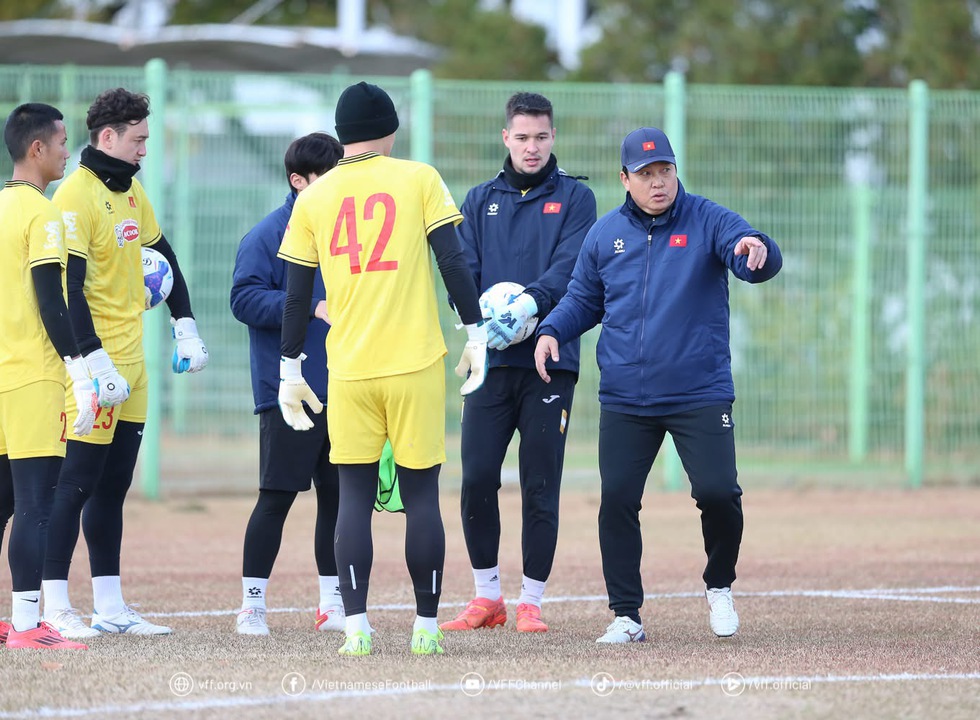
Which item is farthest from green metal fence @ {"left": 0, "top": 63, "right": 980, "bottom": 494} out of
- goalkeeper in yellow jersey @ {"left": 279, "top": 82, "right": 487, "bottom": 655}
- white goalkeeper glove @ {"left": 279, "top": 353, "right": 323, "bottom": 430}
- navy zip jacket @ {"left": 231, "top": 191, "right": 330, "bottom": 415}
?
goalkeeper in yellow jersey @ {"left": 279, "top": 82, "right": 487, "bottom": 655}

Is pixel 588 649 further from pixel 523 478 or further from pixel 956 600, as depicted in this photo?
pixel 956 600

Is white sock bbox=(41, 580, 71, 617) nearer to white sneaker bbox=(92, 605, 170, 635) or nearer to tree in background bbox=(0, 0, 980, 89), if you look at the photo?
white sneaker bbox=(92, 605, 170, 635)

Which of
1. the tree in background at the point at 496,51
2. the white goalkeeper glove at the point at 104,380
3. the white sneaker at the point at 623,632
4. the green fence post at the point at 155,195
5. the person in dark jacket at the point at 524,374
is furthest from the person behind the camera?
the tree in background at the point at 496,51

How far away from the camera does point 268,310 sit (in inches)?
264

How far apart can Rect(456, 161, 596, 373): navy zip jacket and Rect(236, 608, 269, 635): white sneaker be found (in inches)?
61.3

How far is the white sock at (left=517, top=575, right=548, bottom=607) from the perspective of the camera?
6.80 metres

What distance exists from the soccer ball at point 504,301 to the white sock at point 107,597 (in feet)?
6.79

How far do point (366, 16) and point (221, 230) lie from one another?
67.8ft

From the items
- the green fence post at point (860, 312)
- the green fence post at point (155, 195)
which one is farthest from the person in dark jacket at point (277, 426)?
the green fence post at point (860, 312)

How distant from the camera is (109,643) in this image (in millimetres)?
6211

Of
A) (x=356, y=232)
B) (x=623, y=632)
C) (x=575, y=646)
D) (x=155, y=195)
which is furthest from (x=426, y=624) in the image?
(x=155, y=195)

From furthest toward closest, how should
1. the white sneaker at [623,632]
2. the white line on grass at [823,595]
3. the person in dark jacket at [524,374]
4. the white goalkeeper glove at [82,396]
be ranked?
1. the white line on grass at [823,595]
2. the person in dark jacket at [524,374]
3. the white sneaker at [623,632]
4. the white goalkeeper glove at [82,396]

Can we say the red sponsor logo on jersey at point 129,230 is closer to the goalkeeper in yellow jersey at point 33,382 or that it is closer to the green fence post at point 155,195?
the goalkeeper in yellow jersey at point 33,382

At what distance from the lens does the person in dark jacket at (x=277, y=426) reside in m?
6.66
